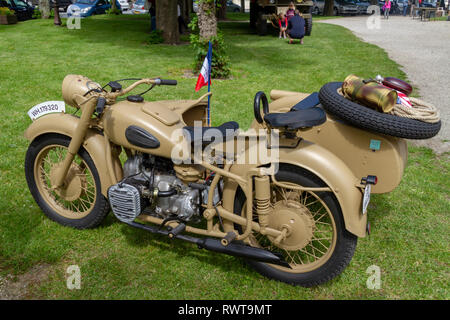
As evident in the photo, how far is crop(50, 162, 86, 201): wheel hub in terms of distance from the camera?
131 inches

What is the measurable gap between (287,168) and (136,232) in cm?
159

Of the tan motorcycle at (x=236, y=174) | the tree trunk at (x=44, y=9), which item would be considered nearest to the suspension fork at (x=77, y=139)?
the tan motorcycle at (x=236, y=174)

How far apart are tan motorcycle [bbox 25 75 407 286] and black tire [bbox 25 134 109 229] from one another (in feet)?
0.04

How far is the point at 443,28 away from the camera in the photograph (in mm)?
19156

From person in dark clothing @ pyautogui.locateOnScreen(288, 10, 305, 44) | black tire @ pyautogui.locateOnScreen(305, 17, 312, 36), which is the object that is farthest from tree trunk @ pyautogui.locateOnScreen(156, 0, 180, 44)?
black tire @ pyautogui.locateOnScreen(305, 17, 312, 36)

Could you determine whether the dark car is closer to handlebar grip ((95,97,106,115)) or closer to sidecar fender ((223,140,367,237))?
handlebar grip ((95,97,106,115))

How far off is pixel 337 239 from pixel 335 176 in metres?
0.43

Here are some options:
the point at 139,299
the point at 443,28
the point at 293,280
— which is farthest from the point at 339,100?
the point at 443,28

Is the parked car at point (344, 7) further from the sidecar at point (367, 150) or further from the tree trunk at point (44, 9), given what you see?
the sidecar at point (367, 150)

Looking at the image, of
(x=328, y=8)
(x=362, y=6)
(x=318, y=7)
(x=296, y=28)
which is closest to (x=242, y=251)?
(x=296, y=28)

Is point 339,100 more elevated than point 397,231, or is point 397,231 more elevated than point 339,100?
point 339,100

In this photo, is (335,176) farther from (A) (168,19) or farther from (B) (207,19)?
(A) (168,19)
